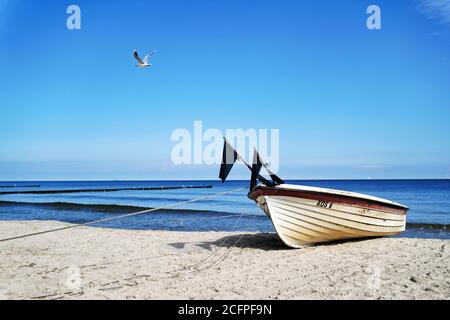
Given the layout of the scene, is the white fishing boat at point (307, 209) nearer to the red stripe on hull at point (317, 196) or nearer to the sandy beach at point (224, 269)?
the red stripe on hull at point (317, 196)

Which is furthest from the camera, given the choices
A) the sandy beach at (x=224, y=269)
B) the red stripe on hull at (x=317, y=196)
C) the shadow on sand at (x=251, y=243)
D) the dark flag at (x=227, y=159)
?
the shadow on sand at (x=251, y=243)

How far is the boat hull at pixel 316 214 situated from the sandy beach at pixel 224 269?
346 mm

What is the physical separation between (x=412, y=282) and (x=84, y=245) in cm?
867

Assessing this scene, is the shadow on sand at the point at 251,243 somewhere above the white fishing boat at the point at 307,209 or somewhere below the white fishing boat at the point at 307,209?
below

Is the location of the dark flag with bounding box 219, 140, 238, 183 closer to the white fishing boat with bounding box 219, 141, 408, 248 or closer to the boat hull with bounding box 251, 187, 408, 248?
the white fishing boat with bounding box 219, 141, 408, 248

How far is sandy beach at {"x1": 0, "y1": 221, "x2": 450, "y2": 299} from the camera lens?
5.65 metres

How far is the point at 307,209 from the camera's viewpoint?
8453mm

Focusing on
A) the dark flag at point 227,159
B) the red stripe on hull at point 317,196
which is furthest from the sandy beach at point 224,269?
the dark flag at point 227,159

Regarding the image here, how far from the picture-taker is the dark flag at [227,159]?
8617 mm

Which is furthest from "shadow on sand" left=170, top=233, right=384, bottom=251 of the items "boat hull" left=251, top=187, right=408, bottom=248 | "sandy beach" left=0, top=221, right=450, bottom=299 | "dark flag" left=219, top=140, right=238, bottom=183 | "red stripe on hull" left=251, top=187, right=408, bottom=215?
"dark flag" left=219, top=140, right=238, bottom=183

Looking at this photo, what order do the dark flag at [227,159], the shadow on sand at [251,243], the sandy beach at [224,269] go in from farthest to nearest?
the shadow on sand at [251,243] → the dark flag at [227,159] → the sandy beach at [224,269]

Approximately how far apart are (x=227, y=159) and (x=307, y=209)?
230 centimetres
